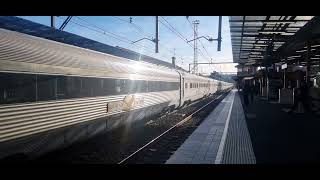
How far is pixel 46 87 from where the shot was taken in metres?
7.93

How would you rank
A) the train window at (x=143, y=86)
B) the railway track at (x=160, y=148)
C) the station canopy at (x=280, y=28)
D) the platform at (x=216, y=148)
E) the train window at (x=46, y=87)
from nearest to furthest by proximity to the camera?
the train window at (x=46, y=87), the platform at (x=216, y=148), the railway track at (x=160, y=148), the train window at (x=143, y=86), the station canopy at (x=280, y=28)

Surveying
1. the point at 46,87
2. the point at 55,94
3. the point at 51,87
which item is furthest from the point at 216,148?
the point at 46,87

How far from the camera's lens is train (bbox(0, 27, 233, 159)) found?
267 inches

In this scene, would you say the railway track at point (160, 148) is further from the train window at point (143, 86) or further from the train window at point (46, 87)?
the train window at point (46, 87)

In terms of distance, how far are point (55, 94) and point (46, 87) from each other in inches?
16.2

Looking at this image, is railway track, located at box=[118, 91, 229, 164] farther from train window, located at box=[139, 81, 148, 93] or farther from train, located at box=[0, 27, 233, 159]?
train window, located at box=[139, 81, 148, 93]

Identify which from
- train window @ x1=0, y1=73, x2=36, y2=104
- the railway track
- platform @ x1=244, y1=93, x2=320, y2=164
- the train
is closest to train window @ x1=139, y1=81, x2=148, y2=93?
the train

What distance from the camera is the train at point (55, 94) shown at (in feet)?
22.2

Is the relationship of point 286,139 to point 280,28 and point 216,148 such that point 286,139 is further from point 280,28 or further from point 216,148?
point 280,28

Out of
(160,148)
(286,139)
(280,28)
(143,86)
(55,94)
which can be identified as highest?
(280,28)

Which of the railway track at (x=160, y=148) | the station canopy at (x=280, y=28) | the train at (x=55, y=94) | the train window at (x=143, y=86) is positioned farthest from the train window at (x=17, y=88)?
the station canopy at (x=280, y=28)

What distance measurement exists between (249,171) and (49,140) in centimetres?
489
